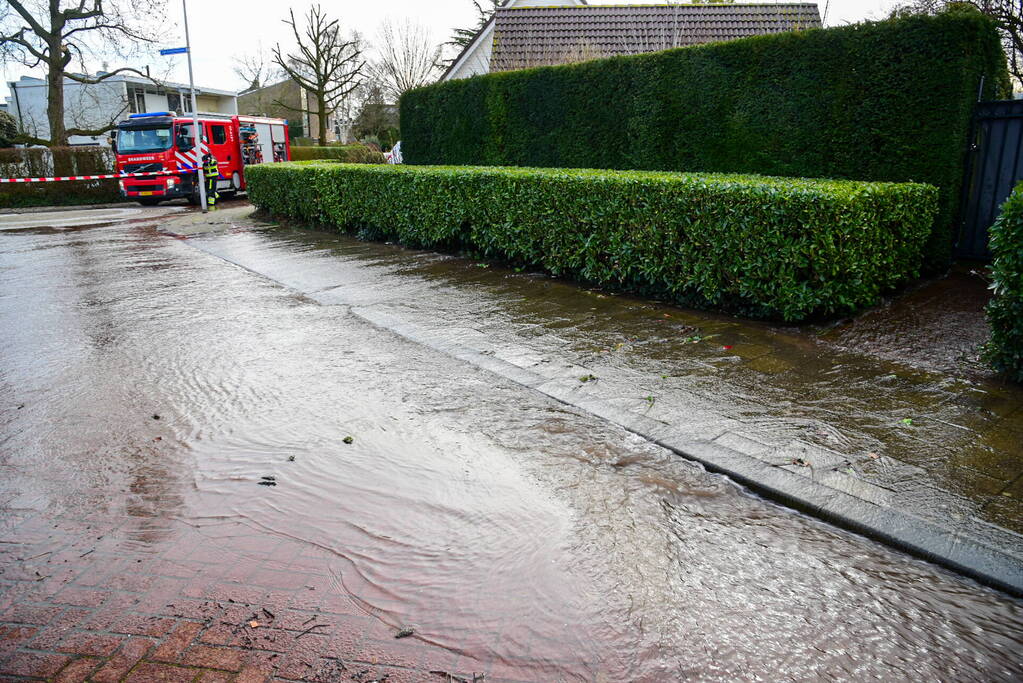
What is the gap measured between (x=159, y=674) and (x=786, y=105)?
920 centimetres

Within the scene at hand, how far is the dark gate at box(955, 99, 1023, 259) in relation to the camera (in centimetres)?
756

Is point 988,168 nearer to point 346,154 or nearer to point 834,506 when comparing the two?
point 834,506

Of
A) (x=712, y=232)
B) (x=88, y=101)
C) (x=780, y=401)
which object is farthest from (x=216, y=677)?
(x=88, y=101)

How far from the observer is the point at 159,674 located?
2506mm

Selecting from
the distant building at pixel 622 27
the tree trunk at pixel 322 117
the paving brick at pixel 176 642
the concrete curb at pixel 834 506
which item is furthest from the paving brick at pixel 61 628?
the tree trunk at pixel 322 117

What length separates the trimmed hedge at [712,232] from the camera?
20.4 feet

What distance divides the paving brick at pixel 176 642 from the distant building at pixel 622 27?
15.6 meters

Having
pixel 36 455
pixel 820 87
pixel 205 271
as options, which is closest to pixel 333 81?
pixel 205 271

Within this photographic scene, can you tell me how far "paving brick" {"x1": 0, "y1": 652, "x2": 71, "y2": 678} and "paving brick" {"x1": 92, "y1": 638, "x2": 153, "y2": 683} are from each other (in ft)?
0.56

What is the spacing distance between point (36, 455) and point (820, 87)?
893 centimetres

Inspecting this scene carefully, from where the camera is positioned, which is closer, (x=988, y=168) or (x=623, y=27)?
(x=988, y=168)

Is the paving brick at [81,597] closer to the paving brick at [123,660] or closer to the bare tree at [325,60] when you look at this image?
the paving brick at [123,660]

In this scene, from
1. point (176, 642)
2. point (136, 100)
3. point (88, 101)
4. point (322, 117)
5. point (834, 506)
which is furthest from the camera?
point (88, 101)

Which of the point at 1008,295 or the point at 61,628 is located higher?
the point at 1008,295
